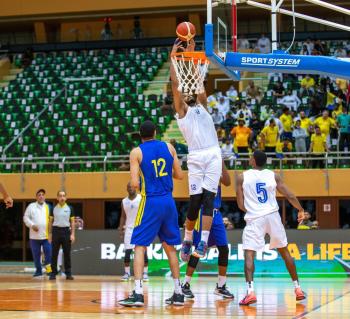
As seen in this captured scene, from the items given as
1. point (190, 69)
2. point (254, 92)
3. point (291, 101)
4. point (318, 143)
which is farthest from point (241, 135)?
point (190, 69)

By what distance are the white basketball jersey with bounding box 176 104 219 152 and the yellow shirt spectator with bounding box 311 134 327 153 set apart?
50.4 feet

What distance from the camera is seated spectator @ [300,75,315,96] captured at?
3147cm

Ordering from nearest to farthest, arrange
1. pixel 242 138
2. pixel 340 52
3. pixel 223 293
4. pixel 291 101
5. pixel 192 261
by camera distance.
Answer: pixel 192 261 < pixel 223 293 < pixel 242 138 < pixel 291 101 < pixel 340 52

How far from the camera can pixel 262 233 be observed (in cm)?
1286

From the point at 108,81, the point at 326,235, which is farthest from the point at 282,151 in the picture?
the point at 108,81

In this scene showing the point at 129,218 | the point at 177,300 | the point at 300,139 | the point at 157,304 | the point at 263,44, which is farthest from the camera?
the point at 263,44

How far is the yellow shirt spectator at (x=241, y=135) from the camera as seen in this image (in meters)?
27.8

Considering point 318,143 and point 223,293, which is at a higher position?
point 318,143

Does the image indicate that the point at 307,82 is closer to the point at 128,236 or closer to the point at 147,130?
the point at 128,236

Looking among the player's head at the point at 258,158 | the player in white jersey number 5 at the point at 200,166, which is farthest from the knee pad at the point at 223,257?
the player's head at the point at 258,158

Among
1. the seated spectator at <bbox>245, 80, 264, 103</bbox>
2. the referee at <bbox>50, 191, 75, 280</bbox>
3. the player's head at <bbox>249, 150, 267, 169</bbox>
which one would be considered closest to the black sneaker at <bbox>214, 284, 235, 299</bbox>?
the player's head at <bbox>249, 150, 267, 169</bbox>

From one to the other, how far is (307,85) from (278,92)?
1193 millimetres

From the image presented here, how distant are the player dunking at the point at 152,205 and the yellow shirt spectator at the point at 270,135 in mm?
15679

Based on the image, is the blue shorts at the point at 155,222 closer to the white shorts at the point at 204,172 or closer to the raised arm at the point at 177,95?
the white shorts at the point at 204,172
